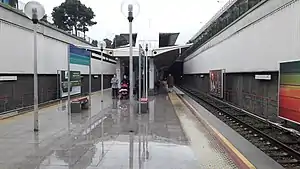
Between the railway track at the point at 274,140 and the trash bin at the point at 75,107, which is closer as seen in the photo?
the railway track at the point at 274,140

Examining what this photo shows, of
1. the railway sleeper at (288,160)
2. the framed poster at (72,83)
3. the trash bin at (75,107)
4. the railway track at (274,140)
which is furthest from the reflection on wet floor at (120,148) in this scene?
the framed poster at (72,83)

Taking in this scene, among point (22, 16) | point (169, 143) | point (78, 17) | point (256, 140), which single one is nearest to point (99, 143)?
point (169, 143)

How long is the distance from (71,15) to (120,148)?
192 feet

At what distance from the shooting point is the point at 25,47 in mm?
17422

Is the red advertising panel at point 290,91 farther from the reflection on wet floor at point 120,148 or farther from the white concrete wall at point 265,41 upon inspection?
the reflection on wet floor at point 120,148

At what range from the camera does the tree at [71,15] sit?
205 ft

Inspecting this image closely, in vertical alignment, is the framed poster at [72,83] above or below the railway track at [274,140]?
above

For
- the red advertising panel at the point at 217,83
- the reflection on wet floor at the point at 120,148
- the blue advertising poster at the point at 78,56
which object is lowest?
the reflection on wet floor at the point at 120,148

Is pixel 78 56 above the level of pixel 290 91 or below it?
above

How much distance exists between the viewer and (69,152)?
296 inches

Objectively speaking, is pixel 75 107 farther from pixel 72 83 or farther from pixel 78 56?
pixel 78 56

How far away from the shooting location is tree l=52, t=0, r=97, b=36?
62344mm

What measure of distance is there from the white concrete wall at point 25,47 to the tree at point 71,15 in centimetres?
4019

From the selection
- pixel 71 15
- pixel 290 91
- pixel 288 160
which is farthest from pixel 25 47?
pixel 71 15
